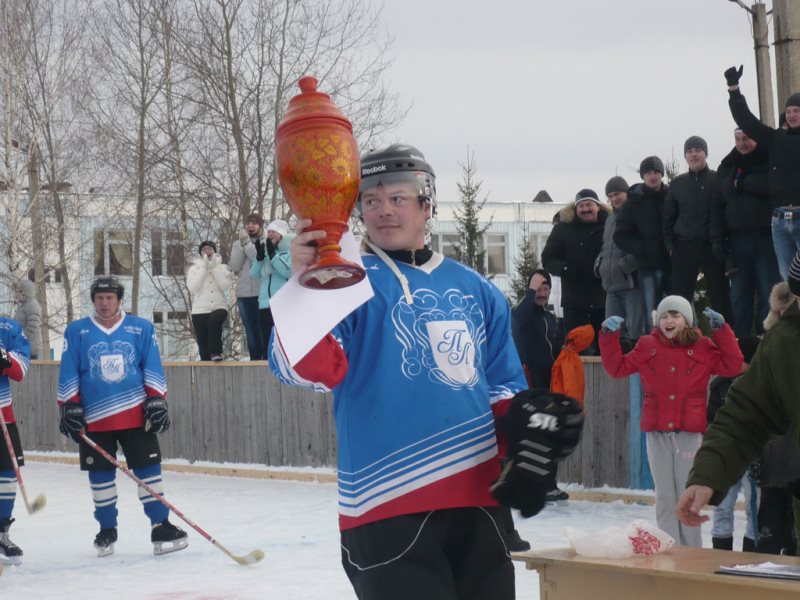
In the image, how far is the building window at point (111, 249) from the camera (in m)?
28.4

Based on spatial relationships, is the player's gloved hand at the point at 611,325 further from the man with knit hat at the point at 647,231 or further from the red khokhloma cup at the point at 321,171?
the red khokhloma cup at the point at 321,171

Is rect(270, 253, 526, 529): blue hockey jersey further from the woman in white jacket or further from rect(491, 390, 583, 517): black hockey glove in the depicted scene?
the woman in white jacket

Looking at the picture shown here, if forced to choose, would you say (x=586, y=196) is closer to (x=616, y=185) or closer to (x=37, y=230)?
(x=616, y=185)

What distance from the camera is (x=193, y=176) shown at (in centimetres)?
2370

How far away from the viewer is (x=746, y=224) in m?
8.84

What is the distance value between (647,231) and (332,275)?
7242mm

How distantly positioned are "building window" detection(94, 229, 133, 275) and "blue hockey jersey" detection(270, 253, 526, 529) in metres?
24.8

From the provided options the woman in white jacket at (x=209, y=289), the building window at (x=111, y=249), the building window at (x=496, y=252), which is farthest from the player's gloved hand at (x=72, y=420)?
the building window at (x=496, y=252)

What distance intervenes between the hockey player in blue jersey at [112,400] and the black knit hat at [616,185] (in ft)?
12.8

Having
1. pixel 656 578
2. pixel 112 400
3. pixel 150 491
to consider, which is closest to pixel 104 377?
pixel 112 400

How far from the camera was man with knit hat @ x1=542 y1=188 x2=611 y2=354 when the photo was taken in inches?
397

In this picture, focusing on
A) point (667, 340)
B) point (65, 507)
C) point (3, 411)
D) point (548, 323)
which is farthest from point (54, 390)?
point (667, 340)

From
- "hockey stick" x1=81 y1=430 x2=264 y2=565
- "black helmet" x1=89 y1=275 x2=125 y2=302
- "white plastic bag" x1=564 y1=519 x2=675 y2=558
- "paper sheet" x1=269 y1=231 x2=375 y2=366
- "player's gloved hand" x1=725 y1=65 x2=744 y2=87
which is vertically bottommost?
"hockey stick" x1=81 y1=430 x2=264 y2=565

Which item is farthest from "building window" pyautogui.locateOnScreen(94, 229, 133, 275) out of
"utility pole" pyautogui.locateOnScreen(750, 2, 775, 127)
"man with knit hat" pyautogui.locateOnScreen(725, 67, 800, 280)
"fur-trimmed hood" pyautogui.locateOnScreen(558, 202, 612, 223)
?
"man with knit hat" pyautogui.locateOnScreen(725, 67, 800, 280)
